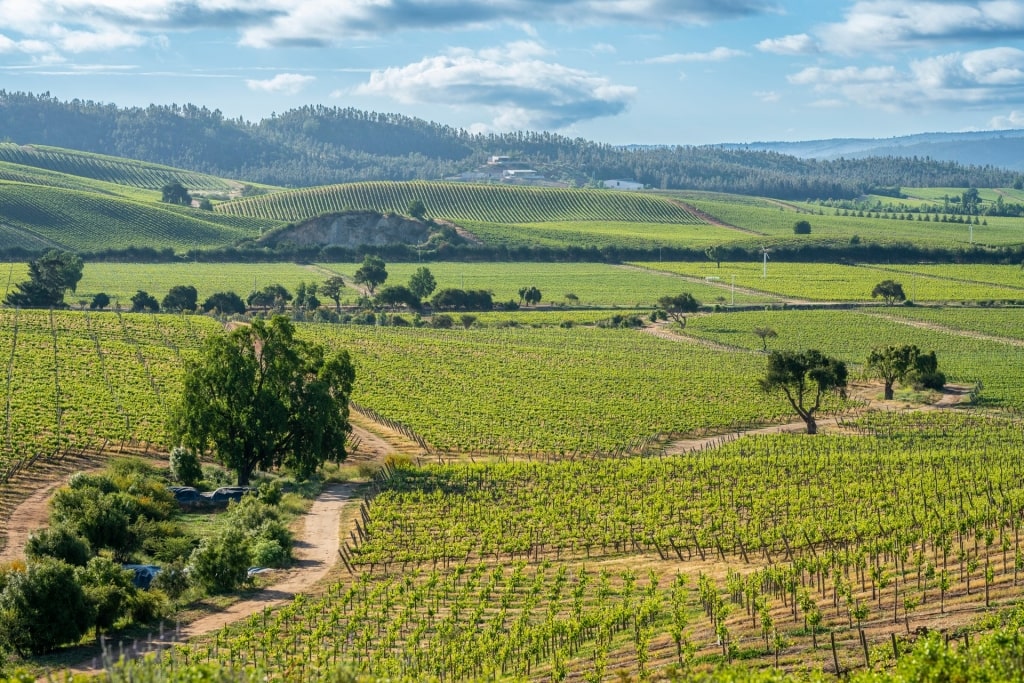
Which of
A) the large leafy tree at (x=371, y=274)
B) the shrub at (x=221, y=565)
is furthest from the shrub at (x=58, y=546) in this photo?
the large leafy tree at (x=371, y=274)

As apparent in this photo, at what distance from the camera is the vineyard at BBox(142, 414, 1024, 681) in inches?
1300

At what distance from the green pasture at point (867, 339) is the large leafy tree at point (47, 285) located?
68113 millimetres

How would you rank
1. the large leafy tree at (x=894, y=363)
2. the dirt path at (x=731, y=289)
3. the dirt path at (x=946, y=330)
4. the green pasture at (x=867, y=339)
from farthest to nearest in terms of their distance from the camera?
the dirt path at (x=731, y=289) < the dirt path at (x=946, y=330) < the green pasture at (x=867, y=339) < the large leafy tree at (x=894, y=363)

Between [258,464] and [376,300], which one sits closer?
[258,464]

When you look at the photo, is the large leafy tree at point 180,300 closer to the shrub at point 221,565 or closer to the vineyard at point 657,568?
the vineyard at point 657,568

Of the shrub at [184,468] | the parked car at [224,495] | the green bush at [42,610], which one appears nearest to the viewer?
the green bush at [42,610]

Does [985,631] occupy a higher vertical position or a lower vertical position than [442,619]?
higher

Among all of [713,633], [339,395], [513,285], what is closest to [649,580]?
[713,633]

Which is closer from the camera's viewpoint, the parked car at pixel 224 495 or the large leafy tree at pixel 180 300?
the parked car at pixel 224 495

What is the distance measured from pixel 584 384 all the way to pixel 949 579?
176 ft

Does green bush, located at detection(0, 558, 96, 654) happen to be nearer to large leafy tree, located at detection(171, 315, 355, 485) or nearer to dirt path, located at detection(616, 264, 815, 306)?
large leafy tree, located at detection(171, 315, 355, 485)

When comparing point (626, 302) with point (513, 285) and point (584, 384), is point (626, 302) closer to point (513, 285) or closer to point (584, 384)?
point (513, 285)

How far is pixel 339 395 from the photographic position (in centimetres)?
6106

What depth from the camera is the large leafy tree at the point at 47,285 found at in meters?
129
